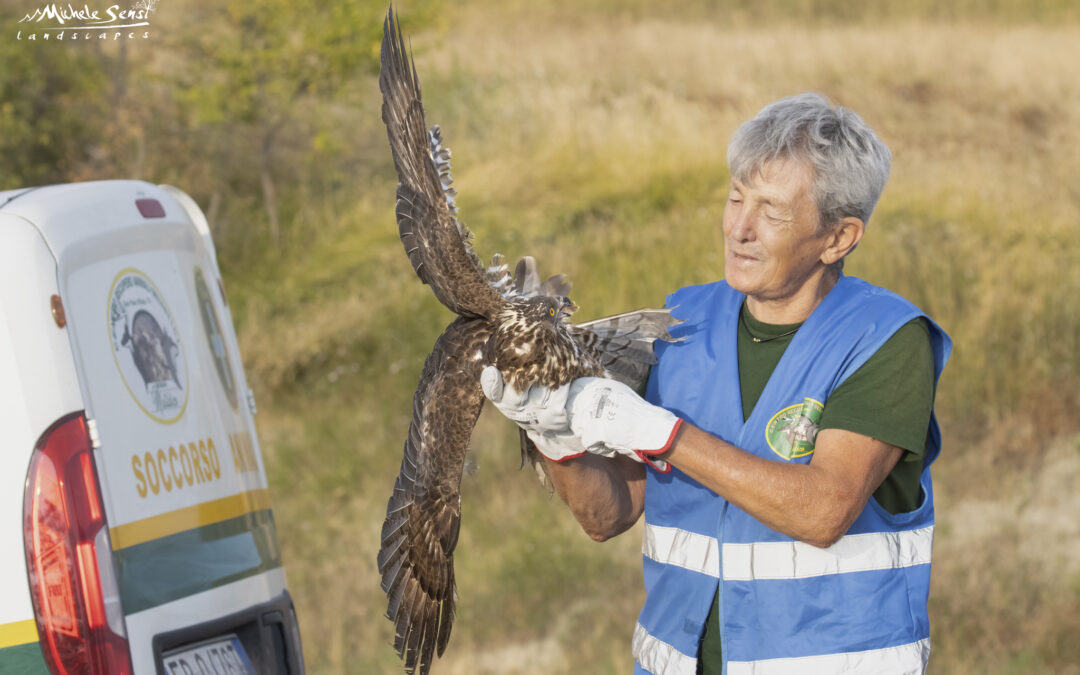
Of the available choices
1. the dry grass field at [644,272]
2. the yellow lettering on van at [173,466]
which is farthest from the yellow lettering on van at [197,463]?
the dry grass field at [644,272]

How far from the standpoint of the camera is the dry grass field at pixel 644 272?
23.0ft

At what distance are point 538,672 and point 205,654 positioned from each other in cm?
353

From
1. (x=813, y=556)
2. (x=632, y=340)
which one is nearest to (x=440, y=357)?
(x=632, y=340)

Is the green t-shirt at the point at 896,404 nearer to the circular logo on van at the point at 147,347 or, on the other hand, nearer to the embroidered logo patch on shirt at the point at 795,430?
the embroidered logo patch on shirt at the point at 795,430

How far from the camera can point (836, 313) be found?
250 centimetres

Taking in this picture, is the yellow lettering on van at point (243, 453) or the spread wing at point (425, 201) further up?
the spread wing at point (425, 201)

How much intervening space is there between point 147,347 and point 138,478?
1.43 ft

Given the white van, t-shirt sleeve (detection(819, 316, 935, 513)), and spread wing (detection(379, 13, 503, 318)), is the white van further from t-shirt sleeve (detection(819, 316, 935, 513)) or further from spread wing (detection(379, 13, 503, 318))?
t-shirt sleeve (detection(819, 316, 935, 513))

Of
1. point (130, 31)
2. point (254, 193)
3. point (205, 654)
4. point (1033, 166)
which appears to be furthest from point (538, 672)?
point (130, 31)

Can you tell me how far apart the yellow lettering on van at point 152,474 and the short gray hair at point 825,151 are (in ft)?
6.27

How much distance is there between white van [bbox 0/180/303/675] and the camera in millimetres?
2869

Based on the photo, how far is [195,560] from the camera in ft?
11.1

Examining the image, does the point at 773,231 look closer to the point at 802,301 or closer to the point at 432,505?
the point at 802,301

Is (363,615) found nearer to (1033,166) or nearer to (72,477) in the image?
(72,477)
